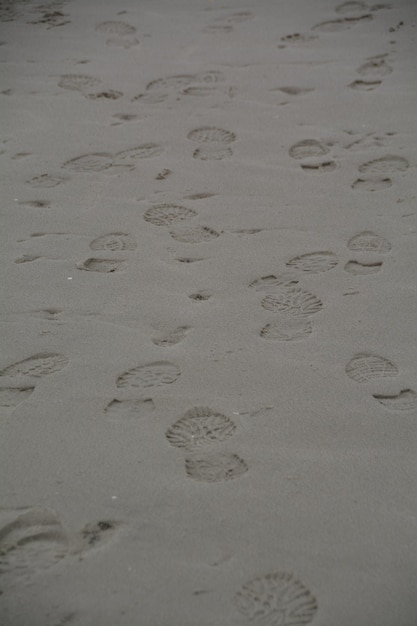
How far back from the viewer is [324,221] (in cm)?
243

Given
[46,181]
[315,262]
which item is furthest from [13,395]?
[46,181]

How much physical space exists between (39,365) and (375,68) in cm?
205

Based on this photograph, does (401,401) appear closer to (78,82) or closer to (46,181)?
(46,181)

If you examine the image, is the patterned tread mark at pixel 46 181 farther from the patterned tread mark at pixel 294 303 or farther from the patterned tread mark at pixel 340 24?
the patterned tread mark at pixel 340 24

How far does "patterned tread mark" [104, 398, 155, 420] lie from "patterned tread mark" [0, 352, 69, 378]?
195 mm

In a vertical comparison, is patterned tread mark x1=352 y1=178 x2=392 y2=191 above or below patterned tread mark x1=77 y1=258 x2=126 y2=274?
above

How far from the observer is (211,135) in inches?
113

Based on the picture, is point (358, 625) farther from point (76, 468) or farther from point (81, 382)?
point (81, 382)

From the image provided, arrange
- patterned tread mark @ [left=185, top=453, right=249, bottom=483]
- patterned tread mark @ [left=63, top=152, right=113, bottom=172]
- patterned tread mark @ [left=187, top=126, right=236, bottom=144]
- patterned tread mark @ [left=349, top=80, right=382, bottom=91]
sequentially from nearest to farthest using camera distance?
patterned tread mark @ [left=185, top=453, right=249, bottom=483], patterned tread mark @ [left=63, top=152, right=113, bottom=172], patterned tread mark @ [left=187, top=126, right=236, bottom=144], patterned tread mark @ [left=349, top=80, right=382, bottom=91]

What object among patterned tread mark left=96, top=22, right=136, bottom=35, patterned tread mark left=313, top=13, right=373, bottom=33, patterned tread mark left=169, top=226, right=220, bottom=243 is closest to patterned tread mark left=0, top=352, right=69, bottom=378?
patterned tread mark left=169, top=226, right=220, bottom=243

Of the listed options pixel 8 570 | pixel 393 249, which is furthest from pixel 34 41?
pixel 8 570

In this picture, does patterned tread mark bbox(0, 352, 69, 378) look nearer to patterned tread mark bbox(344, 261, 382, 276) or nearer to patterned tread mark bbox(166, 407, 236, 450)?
patterned tread mark bbox(166, 407, 236, 450)

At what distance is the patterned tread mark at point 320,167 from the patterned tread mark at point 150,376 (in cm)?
106

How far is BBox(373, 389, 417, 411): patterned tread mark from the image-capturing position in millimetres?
1789
